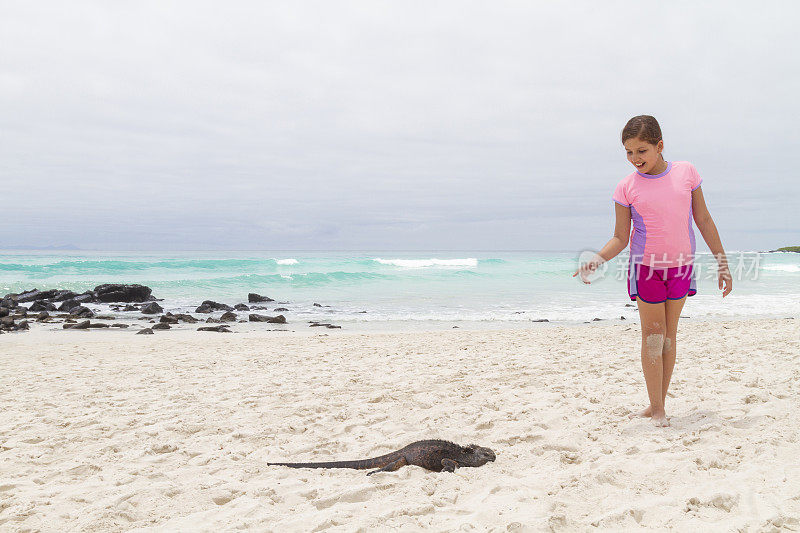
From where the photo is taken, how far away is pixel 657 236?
3.45 meters

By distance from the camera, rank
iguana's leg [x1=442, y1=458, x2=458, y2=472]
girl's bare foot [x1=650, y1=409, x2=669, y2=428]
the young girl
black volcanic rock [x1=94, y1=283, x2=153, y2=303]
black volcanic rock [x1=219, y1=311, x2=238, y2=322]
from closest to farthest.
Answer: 1. iguana's leg [x1=442, y1=458, x2=458, y2=472]
2. the young girl
3. girl's bare foot [x1=650, y1=409, x2=669, y2=428]
4. black volcanic rock [x1=219, y1=311, x2=238, y2=322]
5. black volcanic rock [x1=94, y1=283, x2=153, y2=303]

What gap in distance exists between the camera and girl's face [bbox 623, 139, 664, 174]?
3.35 m

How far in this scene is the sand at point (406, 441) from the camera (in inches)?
106

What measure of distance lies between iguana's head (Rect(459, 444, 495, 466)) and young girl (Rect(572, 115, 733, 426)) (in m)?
1.37

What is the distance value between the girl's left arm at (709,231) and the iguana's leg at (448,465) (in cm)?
224

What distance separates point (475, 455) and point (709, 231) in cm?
229

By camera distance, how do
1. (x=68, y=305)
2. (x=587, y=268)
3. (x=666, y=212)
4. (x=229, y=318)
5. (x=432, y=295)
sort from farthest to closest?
(x=432, y=295) → (x=68, y=305) → (x=229, y=318) → (x=587, y=268) → (x=666, y=212)

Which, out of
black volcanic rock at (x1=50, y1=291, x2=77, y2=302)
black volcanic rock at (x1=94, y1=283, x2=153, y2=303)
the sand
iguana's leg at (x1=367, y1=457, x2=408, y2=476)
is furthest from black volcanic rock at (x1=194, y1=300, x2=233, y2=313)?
iguana's leg at (x1=367, y1=457, x2=408, y2=476)

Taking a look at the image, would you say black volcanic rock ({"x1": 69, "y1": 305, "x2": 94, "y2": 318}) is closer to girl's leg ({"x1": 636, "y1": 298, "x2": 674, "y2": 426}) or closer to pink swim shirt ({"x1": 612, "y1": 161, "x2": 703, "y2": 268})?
girl's leg ({"x1": 636, "y1": 298, "x2": 674, "y2": 426})

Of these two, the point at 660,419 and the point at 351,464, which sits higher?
the point at 660,419

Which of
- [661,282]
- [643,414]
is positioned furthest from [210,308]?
[661,282]

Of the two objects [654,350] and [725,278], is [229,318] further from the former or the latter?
[725,278]

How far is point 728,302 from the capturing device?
17188mm

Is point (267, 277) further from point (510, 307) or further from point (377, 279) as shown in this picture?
point (510, 307)
